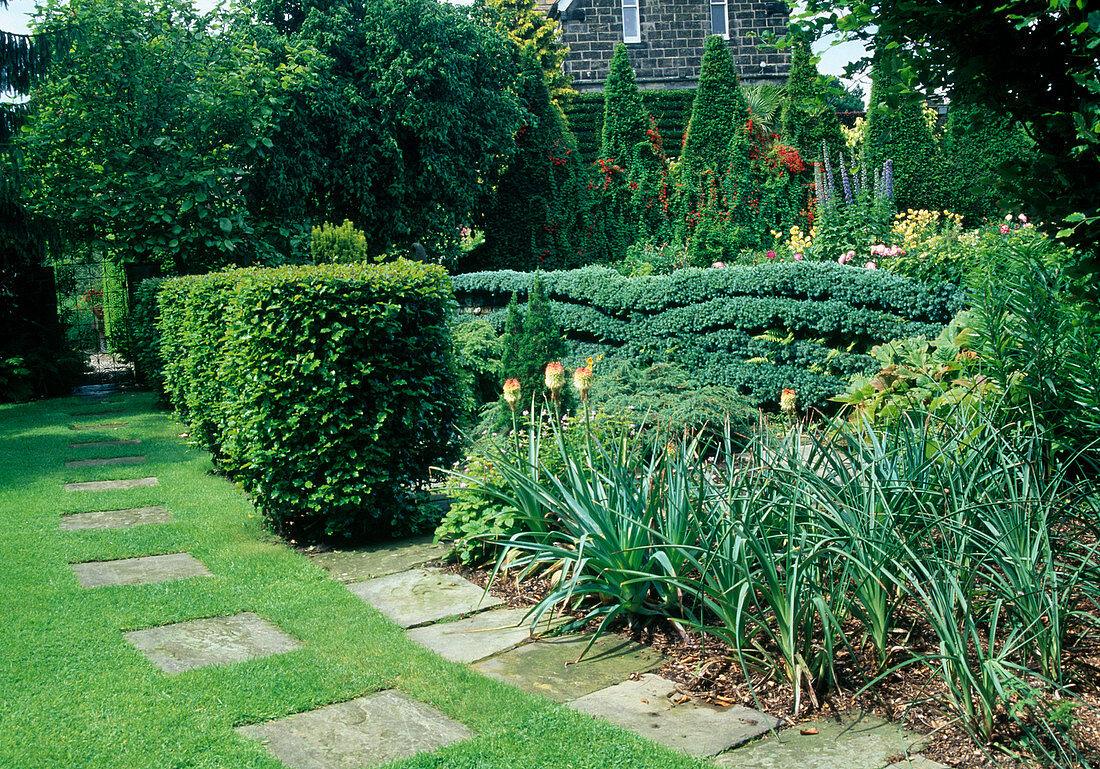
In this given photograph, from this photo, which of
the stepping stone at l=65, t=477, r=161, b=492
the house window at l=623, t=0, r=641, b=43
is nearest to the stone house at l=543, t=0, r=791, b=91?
the house window at l=623, t=0, r=641, b=43

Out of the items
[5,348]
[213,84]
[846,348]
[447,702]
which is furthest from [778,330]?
[5,348]

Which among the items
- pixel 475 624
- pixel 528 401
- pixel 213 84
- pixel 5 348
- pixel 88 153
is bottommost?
pixel 475 624

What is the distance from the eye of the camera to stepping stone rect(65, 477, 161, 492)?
22.2 ft

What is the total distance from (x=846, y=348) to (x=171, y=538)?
6270mm

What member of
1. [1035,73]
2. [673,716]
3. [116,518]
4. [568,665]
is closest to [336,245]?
[116,518]

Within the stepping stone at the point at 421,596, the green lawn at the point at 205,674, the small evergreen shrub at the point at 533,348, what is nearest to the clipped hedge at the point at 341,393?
the green lawn at the point at 205,674

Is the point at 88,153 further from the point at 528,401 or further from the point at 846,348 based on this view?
the point at 846,348

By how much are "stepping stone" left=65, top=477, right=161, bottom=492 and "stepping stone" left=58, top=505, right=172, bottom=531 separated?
723 millimetres

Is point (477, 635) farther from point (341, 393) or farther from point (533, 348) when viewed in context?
point (533, 348)

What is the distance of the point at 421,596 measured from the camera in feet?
13.9

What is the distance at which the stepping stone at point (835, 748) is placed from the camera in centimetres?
241

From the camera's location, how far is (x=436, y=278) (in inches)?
215

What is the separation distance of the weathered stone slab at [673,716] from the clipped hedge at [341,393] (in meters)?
2.46

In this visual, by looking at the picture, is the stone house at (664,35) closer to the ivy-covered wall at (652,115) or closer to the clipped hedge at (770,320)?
the ivy-covered wall at (652,115)
